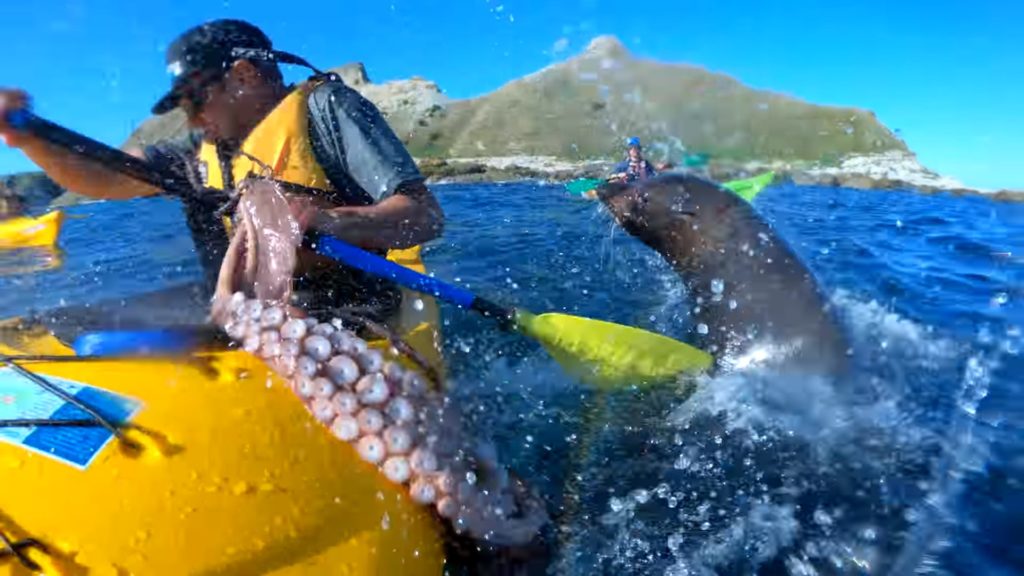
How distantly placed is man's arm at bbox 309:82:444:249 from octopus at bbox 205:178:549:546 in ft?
1.60

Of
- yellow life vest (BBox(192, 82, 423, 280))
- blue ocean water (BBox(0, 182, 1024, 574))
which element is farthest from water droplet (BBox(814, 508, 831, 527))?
yellow life vest (BBox(192, 82, 423, 280))

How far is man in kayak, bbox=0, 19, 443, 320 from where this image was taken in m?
2.83

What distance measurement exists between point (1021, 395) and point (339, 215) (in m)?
3.63

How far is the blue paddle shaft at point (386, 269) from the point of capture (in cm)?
274

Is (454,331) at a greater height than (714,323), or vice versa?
(714,323)

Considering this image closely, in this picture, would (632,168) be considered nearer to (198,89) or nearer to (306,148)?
(306,148)

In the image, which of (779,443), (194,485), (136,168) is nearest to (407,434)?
(194,485)

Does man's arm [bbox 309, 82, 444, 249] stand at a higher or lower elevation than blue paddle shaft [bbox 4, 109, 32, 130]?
lower

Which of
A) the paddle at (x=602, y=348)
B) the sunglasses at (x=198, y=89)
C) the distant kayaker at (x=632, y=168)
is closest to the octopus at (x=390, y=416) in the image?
the sunglasses at (x=198, y=89)

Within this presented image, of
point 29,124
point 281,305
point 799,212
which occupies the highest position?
point 29,124

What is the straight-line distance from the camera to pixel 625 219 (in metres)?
4.34

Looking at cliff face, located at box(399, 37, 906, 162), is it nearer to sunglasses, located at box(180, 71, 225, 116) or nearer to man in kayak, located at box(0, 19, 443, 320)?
man in kayak, located at box(0, 19, 443, 320)

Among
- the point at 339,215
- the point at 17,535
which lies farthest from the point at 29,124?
the point at 17,535

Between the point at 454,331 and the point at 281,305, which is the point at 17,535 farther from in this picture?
the point at 454,331
